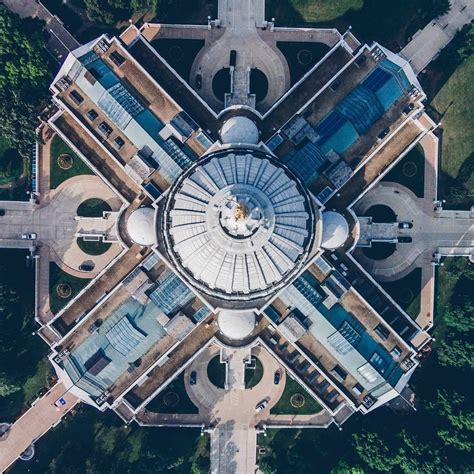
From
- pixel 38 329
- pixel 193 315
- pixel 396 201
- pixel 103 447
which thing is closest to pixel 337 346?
pixel 193 315

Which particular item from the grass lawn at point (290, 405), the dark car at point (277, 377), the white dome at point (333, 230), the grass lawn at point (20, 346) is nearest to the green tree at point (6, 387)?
the grass lawn at point (20, 346)

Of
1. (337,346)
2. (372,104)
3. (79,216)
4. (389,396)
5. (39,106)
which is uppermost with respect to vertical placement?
(39,106)

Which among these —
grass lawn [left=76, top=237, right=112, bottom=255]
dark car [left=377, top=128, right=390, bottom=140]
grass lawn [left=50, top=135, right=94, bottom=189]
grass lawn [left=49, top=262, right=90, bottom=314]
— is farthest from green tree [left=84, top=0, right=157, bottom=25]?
grass lawn [left=49, top=262, right=90, bottom=314]

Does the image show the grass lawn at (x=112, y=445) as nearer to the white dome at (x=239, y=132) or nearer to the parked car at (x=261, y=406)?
the parked car at (x=261, y=406)

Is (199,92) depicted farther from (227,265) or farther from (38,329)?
(38,329)

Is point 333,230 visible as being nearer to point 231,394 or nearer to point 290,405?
point 290,405

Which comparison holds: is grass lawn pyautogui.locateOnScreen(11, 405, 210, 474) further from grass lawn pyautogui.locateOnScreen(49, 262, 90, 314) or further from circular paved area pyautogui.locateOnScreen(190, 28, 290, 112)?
circular paved area pyautogui.locateOnScreen(190, 28, 290, 112)
